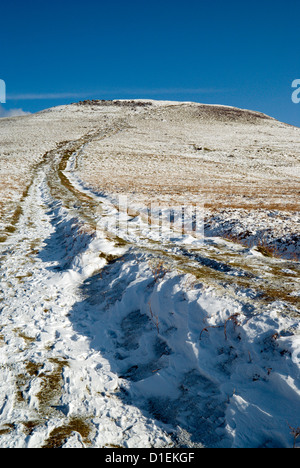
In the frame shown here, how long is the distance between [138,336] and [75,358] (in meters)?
1.20

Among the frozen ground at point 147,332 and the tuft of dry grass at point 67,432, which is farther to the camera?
the frozen ground at point 147,332

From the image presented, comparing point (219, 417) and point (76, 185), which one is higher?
point (76, 185)

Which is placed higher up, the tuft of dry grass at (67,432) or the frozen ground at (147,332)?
the frozen ground at (147,332)

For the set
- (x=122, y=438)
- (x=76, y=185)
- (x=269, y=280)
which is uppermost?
(x=76, y=185)

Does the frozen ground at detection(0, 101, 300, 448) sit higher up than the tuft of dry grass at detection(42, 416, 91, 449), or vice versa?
the frozen ground at detection(0, 101, 300, 448)

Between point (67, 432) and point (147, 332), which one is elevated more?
point (147, 332)

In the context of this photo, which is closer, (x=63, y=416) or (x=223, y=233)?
(x=63, y=416)

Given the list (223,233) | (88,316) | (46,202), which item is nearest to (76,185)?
(46,202)

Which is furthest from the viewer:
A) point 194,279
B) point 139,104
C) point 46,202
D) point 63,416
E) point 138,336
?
point 139,104

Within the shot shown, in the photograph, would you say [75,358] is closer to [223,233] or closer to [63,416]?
[63,416]

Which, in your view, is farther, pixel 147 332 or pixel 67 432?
pixel 147 332

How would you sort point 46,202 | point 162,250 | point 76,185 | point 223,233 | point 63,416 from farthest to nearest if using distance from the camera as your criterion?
point 76,185 < point 46,202 < point 223,233 < point 162,250 < point 63,416

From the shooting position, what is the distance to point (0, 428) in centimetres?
346

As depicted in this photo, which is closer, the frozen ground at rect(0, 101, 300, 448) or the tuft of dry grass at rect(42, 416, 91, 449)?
the tuft of dry grass at rect(42, 416, 91, 449)
